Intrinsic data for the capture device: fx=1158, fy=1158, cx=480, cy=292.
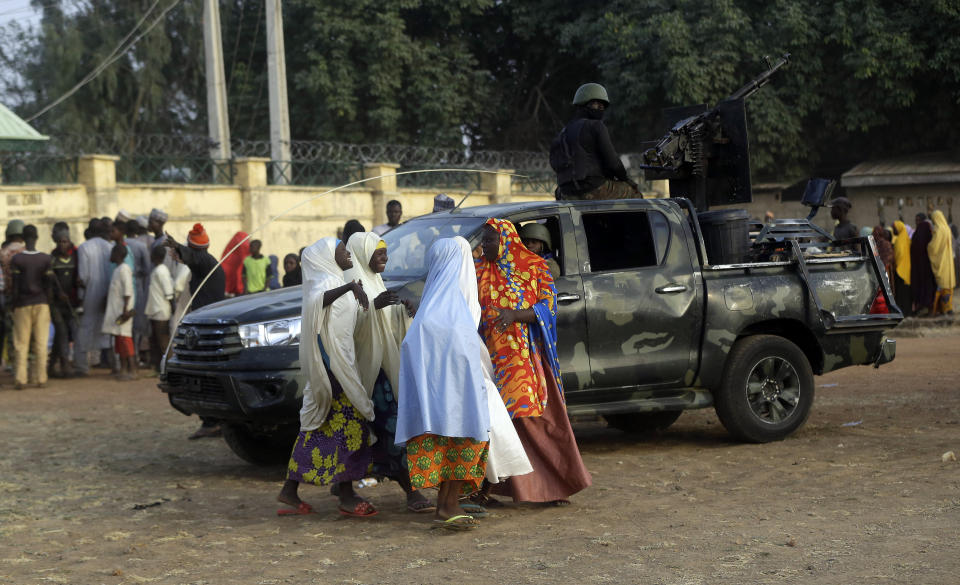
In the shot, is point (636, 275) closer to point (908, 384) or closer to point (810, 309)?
point (810, 309)

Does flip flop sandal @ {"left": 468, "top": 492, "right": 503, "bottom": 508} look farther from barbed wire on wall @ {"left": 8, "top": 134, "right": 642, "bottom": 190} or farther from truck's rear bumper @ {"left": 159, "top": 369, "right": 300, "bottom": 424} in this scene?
barbed wire on wall @ {"left": 8, "top": 134, "right": 642, "bottom": 190}

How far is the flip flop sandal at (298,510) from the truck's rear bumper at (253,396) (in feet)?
2.82

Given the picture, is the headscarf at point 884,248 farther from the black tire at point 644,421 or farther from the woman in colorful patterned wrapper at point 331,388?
the woman in colorful patterned wrapper at point 331,388

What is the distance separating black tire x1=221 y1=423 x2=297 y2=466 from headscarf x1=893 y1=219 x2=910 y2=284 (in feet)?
43.9

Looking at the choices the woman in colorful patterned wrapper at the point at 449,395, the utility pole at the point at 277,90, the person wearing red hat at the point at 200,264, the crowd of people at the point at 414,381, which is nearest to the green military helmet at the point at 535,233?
the crowd of people at the point at 414,381

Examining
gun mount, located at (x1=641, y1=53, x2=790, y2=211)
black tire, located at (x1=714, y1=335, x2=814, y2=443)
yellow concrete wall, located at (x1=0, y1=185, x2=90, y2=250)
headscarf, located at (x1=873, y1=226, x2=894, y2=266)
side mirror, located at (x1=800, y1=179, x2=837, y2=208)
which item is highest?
yellow concrete wall, located at (x1=0, y1=185, x2=90, y2=250)

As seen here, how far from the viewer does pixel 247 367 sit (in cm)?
764

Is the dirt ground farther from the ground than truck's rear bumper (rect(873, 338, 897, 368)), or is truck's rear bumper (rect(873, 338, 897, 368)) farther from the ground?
truck's rear bumper (rect(873, 338, 897, 368))

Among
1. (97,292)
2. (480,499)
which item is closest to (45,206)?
(97,292)

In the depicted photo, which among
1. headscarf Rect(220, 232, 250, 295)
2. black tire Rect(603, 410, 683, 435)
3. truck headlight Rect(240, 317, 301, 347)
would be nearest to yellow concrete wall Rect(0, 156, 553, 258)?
headscarf Rect(220, 232, 250, 295)

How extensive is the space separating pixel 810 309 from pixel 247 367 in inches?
166

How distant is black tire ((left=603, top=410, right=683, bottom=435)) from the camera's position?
9711mm

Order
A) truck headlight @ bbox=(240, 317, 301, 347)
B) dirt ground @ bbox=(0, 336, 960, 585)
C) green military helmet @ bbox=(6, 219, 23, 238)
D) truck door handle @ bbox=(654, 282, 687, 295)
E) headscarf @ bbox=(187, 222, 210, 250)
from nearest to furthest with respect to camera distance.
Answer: dirt ground @ bbox=(0, 336, 960, 585) → truck headlight @ bbox=(240, 317, 301, 347) → truck door handle @ bbox=(654, 282, 687, 295) → headscarf @ bbox=(187, 222, 210, 250) → green military helmet @ bbox=(6, 219, 23, 238)

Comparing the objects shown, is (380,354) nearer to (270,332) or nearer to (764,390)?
(270,332)
